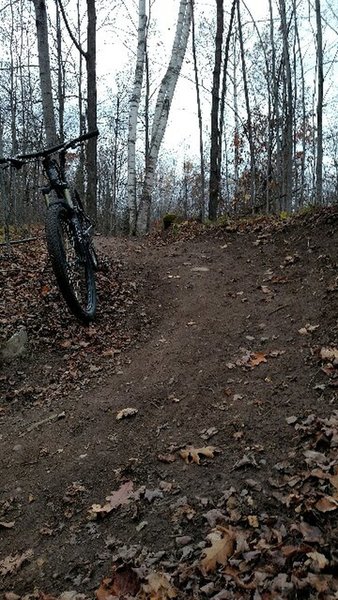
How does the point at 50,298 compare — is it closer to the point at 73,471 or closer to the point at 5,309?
the point at 5,309

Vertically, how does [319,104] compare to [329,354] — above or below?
above

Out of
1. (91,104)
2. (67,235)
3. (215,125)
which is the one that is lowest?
(67,235)

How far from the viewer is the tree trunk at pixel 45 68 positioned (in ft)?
21.2

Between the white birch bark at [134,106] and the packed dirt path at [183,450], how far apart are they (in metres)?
7.13

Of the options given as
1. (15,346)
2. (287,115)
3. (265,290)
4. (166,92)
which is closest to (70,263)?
(15,346)

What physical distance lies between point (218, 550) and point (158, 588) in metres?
0.36

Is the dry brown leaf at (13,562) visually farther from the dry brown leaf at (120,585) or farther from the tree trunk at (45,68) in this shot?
the tree trunk at (45,68)

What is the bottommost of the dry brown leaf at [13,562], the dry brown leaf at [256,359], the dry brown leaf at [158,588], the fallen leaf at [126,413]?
the dry brown leaf at [13,562]

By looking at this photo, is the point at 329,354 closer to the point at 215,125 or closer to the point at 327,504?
the point at 327,504

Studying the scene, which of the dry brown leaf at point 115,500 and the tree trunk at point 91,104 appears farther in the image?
the tree trunk at point 91,104

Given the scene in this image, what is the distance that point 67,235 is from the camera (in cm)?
543

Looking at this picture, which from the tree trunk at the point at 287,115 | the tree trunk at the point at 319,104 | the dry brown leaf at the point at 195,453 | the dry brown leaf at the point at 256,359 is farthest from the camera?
the tree trunk at the point at 319,104

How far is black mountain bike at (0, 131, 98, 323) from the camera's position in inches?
187

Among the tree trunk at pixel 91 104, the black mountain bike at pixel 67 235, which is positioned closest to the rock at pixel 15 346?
the black mountain bike at pixel 67 235
